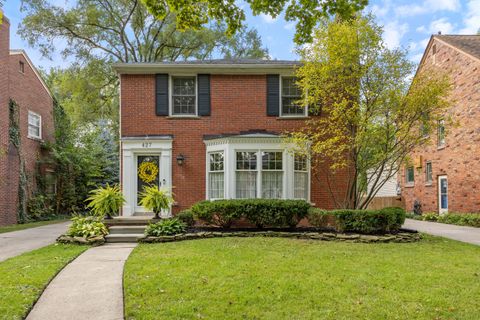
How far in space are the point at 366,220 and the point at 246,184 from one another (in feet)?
11.6

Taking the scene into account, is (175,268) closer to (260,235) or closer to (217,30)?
(260,235)

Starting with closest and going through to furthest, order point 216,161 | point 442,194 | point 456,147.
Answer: point 216,161 < point 456,147 < point 442,194

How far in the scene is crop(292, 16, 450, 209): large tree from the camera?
381 inches

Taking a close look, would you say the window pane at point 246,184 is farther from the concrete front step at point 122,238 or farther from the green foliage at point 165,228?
the concrete front step at point 122,238

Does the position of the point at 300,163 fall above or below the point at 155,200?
above

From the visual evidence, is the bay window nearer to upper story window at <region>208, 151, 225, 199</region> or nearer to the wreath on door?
upper story window at <region>208, 151, 225, 199</region>

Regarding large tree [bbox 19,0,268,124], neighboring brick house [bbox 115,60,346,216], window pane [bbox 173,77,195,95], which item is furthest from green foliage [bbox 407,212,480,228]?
large tree [bbox 19,0,268,124]

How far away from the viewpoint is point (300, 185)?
11.3 metres

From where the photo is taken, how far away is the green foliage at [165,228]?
369 inches

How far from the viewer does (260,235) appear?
9.59 meters

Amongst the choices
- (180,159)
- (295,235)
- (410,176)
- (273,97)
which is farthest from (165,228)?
(410,176)

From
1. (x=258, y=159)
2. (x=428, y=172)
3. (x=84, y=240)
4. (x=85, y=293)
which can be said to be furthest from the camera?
(x=428, y=172)

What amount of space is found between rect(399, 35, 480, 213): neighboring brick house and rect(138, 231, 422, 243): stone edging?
5.51 metres

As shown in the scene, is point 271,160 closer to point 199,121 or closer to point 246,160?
point 246,160
